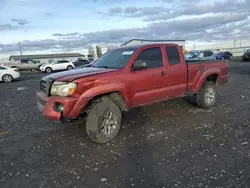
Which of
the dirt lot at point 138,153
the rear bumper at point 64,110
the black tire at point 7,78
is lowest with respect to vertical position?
the dirt lot at point 138,153

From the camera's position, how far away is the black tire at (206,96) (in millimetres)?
6156

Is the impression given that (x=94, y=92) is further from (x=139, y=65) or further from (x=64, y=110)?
(x=139, y=65)

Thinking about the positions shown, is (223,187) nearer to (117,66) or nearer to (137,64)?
(137,64)

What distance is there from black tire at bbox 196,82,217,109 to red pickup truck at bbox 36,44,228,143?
227 mm

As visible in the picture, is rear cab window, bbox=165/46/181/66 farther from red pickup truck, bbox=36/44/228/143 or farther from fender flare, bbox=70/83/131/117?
fender flare, bbox=70/83/131/117

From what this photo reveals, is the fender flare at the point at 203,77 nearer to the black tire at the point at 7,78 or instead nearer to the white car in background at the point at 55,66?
the black tire at the point at 7,78

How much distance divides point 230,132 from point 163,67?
1.99 metres

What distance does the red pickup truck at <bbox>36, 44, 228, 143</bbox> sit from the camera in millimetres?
3939

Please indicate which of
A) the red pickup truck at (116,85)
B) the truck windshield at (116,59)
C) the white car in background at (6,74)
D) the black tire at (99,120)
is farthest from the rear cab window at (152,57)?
the white car in background at (6,74)

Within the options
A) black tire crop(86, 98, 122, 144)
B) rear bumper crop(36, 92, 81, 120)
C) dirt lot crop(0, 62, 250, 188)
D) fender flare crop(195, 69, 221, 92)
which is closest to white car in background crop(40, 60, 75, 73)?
dirt lot crop(0, 62, 250, 188)

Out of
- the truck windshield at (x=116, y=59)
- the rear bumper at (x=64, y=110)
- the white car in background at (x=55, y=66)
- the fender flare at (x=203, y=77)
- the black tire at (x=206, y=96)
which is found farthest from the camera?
the white car in background at (x=55, y=66)

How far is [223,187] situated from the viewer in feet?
9.21

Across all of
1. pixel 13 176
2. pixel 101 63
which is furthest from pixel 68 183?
pixel 101 63

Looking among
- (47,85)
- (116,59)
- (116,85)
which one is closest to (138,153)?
(116,85)
